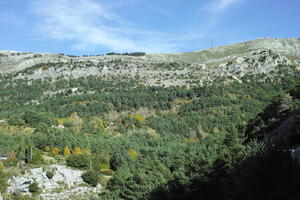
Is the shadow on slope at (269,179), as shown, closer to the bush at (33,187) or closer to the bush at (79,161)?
the bush at (33,187)

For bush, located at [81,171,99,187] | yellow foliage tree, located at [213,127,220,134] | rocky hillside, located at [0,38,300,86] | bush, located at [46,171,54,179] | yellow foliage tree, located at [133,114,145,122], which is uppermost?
rocky hillside, located at [0,38,300,86]

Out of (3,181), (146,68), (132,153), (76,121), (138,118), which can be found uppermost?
(146,68)

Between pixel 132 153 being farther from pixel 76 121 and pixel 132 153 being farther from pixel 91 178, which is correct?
pixel 76 121

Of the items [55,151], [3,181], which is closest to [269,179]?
[3,181]

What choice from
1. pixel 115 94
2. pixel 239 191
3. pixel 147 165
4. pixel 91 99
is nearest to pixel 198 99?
pixel 115 94

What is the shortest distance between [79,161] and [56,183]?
24.9 feet

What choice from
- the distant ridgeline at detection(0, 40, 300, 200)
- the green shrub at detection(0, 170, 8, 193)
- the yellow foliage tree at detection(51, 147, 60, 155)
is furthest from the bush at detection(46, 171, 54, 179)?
the yellow foliage tree at detection(51, 147, 60, 155)

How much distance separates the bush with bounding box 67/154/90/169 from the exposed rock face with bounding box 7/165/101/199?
2386 mm

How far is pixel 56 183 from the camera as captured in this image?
50312 millimetres

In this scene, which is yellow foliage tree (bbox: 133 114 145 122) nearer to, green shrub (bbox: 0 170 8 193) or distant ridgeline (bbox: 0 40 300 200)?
distant ridgeline (bbox: 0 40 300 200)

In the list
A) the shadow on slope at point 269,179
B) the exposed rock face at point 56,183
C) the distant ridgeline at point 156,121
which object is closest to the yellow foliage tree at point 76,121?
the distant ridgeline at point 156,121

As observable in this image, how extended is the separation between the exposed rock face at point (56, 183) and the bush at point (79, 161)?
2.39m

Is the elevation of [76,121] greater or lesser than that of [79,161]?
greater

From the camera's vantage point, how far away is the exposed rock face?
46.2 m
